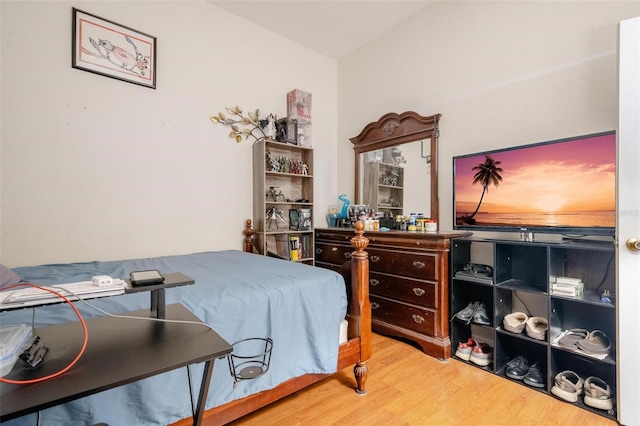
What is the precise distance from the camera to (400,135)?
307 cm

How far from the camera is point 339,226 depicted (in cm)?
345

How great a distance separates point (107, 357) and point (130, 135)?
2.27 meters

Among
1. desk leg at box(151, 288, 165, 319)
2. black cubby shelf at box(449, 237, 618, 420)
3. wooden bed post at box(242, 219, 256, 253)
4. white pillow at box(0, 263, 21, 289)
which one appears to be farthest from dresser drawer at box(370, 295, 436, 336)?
white pillow at box(0, 263, 21, 289)

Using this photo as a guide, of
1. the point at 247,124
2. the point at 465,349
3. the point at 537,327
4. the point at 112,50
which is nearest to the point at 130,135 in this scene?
the point at 112,50

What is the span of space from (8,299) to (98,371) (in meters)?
0.28

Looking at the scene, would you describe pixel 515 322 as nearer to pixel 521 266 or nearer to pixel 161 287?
pixel 521 266

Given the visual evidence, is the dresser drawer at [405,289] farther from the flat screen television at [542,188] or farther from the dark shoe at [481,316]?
the flat screen television at [542,188]

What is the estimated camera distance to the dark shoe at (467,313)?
7.29 feet

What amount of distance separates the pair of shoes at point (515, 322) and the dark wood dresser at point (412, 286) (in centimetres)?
38

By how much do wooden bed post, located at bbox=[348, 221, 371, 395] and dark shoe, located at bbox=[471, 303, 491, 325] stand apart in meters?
0.91

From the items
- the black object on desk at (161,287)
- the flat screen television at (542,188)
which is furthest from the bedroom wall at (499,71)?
the black object on desk at (161,287)

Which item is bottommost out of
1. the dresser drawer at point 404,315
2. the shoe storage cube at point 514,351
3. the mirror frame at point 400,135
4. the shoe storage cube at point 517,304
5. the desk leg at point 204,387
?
the shoe storage cube at point 514,351

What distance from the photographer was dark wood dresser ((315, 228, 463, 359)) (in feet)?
7.43

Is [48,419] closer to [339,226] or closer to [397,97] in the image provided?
[339,226]
